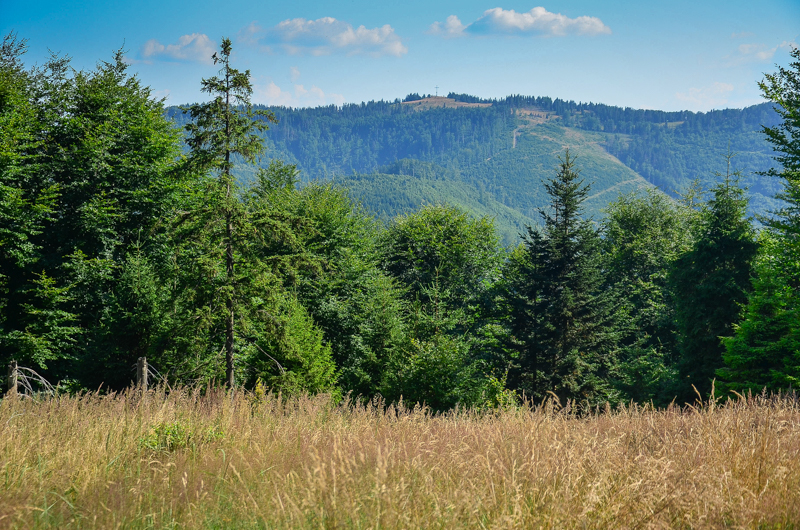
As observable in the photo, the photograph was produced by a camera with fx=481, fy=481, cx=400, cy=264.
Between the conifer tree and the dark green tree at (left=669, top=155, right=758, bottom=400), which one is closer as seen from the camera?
the conifer tree

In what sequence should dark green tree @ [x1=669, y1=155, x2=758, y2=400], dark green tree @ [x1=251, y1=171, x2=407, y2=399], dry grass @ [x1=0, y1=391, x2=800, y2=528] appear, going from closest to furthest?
dry grass @ [x1=0, y1=391, x2=800, y2=528]
dark green tree @ [x1=251, y1=171, x2=407, y2=399]
dark green tree @ [x1=669, y1=155, x2=758, y2=400]

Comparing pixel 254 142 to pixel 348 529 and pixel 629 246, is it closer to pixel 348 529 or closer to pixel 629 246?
pixel 348 529

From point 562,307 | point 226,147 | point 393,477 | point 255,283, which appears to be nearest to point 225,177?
point 226,147

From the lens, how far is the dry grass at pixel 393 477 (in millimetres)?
2402

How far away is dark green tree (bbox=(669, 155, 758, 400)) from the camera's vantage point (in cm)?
2242

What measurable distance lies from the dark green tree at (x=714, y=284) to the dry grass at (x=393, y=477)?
850 inches

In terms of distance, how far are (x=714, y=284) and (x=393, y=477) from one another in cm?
2504

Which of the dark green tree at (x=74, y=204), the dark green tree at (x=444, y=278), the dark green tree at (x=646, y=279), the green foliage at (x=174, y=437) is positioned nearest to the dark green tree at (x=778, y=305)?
the dark green tree at (x=646, y=279)

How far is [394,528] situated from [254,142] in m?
14.4

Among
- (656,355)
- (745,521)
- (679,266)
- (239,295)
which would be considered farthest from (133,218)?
(656,355)

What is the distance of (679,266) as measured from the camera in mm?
25109

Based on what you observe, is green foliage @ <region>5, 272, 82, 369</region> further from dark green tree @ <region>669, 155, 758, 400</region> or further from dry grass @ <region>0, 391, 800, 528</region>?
dark green tree @ <region>669, 155, 758, 400</region>

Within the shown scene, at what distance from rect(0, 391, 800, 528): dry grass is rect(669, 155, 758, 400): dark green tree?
21601mm

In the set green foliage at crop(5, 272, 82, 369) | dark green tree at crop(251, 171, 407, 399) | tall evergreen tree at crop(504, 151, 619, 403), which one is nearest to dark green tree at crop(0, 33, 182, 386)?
green foliage at crop(5, 272, 82, 369)
